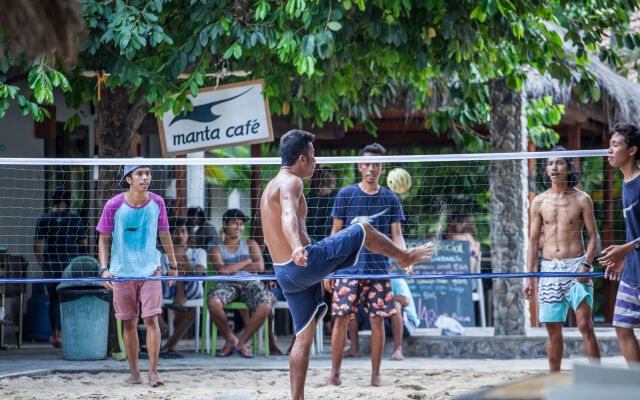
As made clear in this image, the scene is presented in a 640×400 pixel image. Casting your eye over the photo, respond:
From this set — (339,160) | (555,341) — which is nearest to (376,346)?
(555,341)

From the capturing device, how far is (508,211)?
10117 millimetres

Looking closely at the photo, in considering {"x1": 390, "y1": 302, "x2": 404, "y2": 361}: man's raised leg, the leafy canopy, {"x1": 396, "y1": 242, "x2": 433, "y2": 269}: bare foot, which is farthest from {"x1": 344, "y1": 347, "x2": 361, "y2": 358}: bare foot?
{"x1": 396, "y1": 242, "x2": 433, "y2": 269}: bare foot

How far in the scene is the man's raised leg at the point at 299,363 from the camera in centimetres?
573

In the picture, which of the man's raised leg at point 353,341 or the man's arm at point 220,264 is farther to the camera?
the man's raised leg at point 353,341

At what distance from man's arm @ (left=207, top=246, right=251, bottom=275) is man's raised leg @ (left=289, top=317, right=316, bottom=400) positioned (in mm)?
3914

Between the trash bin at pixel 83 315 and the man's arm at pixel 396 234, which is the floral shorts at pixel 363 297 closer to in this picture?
the man's arm at pixel 396 234

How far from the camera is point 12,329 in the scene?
11523 millimetres

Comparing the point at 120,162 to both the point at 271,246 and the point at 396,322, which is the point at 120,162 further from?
the point at 396,322

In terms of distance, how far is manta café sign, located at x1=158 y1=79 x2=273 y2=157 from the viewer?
9.78 metres

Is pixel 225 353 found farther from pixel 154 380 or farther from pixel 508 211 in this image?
pixel 508 211

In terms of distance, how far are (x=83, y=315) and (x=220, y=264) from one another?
1.55 metres

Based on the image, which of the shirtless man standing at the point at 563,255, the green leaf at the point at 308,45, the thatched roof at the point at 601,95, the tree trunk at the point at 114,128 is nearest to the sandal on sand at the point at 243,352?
the tree trunk at the point at 114,128

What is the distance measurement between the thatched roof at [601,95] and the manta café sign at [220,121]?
3.71 m

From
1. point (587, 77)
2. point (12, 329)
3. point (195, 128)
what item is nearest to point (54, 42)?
point (195, 128)
